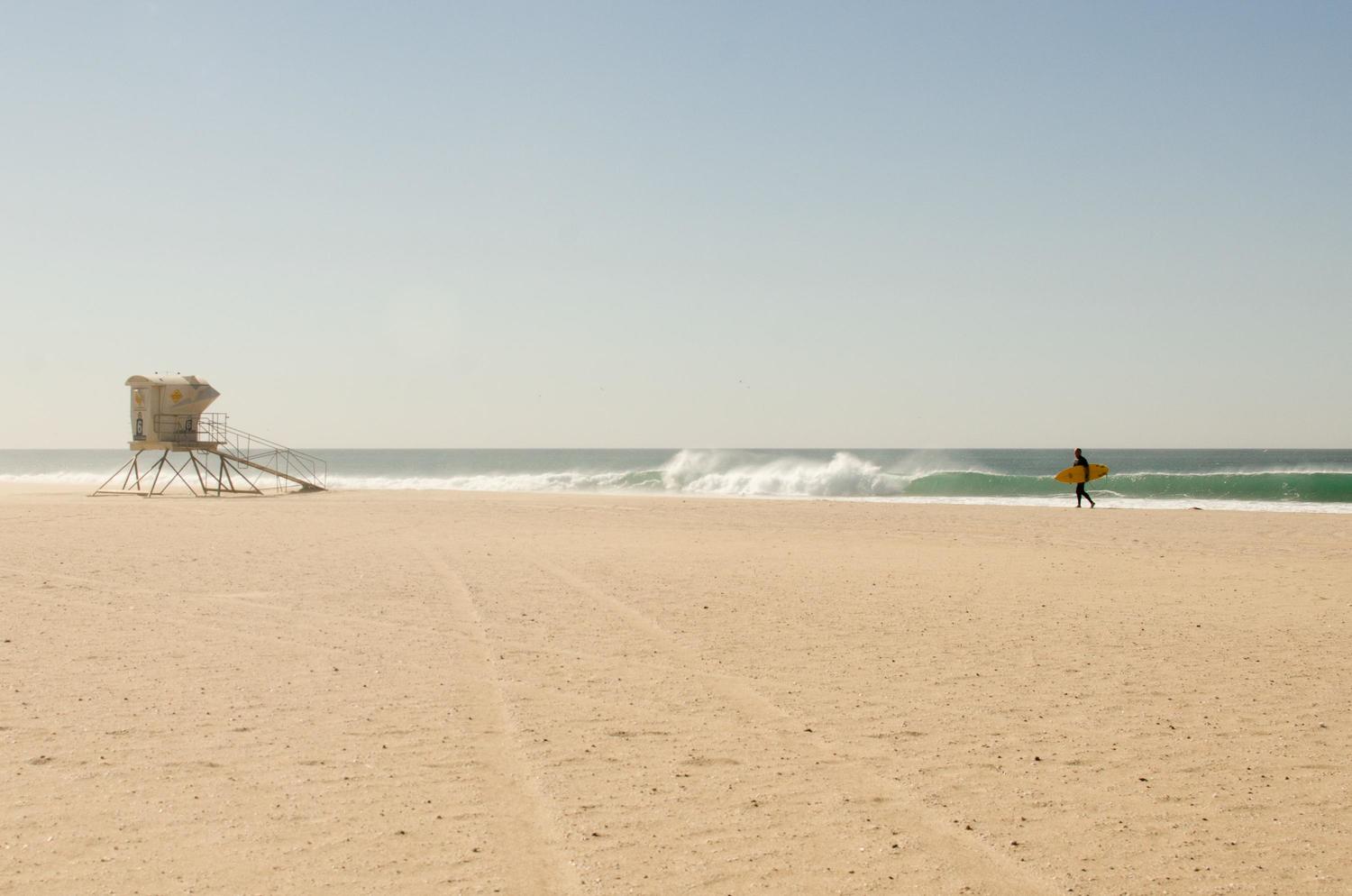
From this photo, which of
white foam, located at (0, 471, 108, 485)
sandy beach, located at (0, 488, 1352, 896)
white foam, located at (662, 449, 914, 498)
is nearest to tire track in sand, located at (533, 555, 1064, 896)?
sandy beach, located at (0, 488, 1352, 896)

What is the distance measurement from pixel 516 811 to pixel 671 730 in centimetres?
176

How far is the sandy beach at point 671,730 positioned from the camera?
4.85m

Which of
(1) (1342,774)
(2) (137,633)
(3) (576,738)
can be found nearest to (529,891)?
(3) (576,738)

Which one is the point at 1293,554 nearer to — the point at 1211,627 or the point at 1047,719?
the point at 1211,627

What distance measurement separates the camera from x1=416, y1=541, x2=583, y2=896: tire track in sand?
A: 4625 millimetres

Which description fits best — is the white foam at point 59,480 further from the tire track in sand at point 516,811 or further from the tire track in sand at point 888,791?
the tire track in sand at point 888,791

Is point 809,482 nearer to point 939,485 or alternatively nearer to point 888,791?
point 939,485

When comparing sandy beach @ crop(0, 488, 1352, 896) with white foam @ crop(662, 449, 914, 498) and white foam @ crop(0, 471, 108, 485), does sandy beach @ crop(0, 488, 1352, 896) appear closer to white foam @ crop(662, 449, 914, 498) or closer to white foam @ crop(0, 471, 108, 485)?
white foam @ crop(662, 449, 914, 498)

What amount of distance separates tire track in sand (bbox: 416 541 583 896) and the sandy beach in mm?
23

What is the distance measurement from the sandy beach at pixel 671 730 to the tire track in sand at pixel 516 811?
23 mm

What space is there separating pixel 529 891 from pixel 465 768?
1.70 meters

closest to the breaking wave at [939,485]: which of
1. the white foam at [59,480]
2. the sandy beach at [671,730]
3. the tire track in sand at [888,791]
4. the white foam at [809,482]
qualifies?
the white foam at [809,482]

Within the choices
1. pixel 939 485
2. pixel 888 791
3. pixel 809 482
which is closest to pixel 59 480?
pixel 809 482

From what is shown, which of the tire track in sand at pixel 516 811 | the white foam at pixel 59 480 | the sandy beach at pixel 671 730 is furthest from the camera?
the white foam at pixel 59 480
